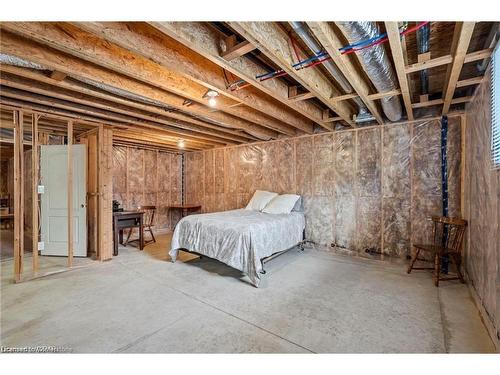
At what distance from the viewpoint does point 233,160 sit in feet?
18.9

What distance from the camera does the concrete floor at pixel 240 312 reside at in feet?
5.89

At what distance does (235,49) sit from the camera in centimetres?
180

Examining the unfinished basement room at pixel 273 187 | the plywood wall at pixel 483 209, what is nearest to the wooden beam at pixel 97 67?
the unfinished basement room at pixel 273 187

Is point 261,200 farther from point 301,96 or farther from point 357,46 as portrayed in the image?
point 357,46

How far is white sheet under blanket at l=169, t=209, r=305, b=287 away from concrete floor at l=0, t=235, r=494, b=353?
29 cm

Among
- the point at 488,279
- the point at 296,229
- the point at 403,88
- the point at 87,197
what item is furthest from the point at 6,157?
the point at 488,279

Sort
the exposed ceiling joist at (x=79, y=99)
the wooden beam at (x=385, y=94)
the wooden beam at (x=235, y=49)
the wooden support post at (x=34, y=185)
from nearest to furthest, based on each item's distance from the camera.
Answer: the wooden beam at (x=235, y=49)
the exposed ceiling joist at (x=79, y=99)
the wooden beam at (x=385, y=94)
the wooden support post at (x=34, y=185)

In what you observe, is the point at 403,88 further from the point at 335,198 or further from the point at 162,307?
the point at 162,307

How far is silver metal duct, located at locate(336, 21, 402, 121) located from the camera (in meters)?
1.56

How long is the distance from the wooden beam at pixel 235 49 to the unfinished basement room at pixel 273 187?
17 millimetres

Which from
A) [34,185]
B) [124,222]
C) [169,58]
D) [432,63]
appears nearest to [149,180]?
[124,222]

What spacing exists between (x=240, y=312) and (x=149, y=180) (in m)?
5.08

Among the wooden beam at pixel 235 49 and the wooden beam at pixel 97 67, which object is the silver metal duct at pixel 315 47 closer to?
the wooden beam at pixel 235 49

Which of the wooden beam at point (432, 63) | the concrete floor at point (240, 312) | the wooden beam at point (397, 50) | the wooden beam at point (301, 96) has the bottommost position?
the concrete floor at point (240, 312)
